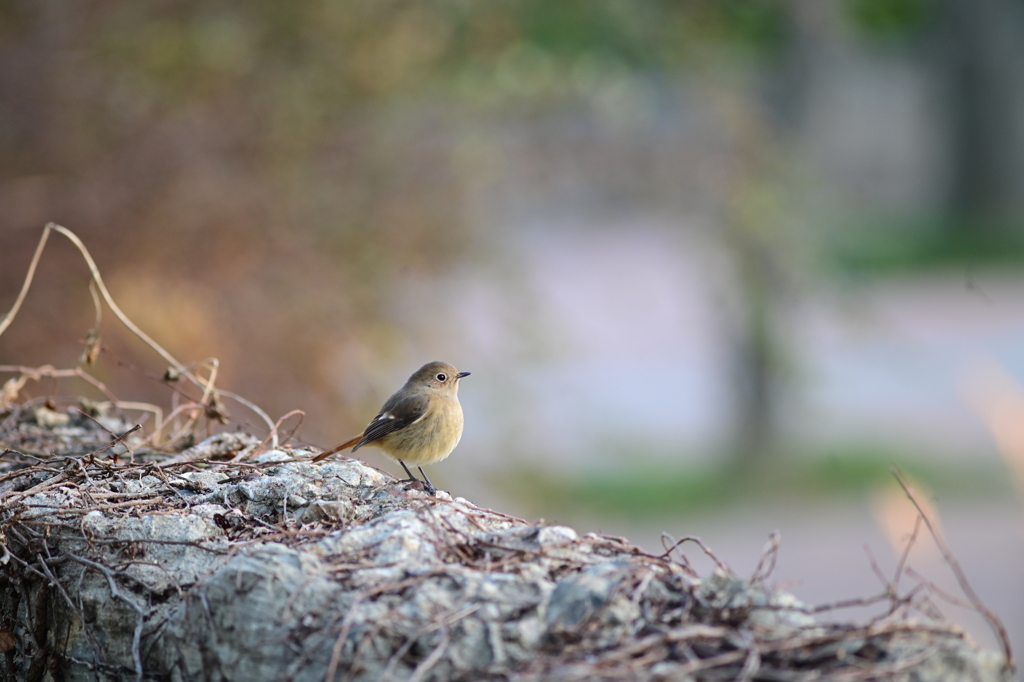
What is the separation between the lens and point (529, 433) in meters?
8.54

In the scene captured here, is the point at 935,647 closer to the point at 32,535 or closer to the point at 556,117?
the point at 32,535

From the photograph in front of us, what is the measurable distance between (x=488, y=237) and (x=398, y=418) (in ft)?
14.2

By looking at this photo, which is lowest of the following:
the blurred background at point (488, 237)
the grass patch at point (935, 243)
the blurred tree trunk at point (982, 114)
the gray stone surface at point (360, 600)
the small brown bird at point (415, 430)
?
the gray stone surface at point (360, 600)

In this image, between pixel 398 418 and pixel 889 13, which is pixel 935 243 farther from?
pixel 398 418

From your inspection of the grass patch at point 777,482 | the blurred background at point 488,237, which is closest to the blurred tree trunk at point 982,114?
the blurred background at point 488,237

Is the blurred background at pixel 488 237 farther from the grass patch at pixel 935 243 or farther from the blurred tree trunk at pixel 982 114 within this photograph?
the blurred tree trunk at pixel 982 114

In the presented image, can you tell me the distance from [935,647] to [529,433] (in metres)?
6.52

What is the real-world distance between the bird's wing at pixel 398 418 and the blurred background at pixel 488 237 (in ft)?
1.85

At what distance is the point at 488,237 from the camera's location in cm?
880

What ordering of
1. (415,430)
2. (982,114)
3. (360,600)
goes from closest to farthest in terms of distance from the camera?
(360,600) < (415,430) < (982,114)

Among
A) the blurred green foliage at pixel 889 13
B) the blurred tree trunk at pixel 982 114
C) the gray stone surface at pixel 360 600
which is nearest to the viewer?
the gray stone surface at pixel 360 600

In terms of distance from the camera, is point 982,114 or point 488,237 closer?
point 488,237

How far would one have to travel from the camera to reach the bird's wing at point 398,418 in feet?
15.1

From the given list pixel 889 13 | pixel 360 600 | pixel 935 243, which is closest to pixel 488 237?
pixel 360 600
